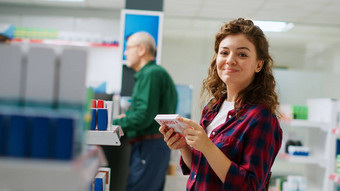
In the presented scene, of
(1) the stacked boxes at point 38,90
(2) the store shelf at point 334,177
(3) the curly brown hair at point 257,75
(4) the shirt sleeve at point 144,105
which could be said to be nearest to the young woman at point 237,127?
(3) the curly brown hair at point 257,75

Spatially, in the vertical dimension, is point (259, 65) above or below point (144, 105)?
above

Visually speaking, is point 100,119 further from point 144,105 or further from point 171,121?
point 144,105

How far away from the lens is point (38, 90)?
0.80m

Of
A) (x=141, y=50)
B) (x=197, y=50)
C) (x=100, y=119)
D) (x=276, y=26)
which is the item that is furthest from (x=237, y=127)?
(x=276, y=26)

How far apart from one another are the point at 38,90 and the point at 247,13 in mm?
5983

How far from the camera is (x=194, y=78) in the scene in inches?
251

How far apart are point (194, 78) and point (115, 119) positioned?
11.9ft

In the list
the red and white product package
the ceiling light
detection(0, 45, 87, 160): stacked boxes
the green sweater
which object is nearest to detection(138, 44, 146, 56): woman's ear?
the green sweater

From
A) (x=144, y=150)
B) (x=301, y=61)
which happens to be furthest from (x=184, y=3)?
(x=144, y=150)

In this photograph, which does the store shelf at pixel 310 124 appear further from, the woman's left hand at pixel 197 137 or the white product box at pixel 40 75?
the white product box at pixel 40 75

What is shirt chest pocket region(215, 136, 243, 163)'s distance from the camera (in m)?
1.45

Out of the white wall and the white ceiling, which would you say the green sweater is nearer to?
the white ceiling

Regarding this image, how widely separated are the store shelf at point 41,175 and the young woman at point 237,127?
72cm

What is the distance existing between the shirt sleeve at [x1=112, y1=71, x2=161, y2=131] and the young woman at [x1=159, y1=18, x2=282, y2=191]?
1169 millimetres
